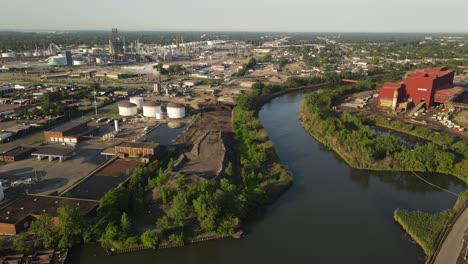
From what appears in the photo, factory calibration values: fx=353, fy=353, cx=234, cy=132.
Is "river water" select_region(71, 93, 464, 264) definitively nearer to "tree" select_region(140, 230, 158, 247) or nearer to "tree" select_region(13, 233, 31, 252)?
"tree" select_region(140, 230, 158, 247)

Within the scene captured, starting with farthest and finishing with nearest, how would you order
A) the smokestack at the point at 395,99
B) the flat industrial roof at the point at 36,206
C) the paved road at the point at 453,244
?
the smokestack at the point at 395,99 → the flat industrial roof at the point at 36,206 → the paved road at the point at 453,244

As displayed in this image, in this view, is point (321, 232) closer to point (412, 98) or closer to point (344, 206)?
point (344, 206)

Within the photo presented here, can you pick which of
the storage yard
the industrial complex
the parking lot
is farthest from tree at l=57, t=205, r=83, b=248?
the parking lot

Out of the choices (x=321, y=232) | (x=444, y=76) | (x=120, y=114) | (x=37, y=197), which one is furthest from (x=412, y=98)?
(x=37, y=197)

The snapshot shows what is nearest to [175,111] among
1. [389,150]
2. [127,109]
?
[127,109]

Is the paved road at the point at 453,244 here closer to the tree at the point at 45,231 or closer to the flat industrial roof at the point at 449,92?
the tree at the point at 45,231

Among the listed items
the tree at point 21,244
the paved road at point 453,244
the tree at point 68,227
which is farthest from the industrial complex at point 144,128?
the paved road at point 453,244
